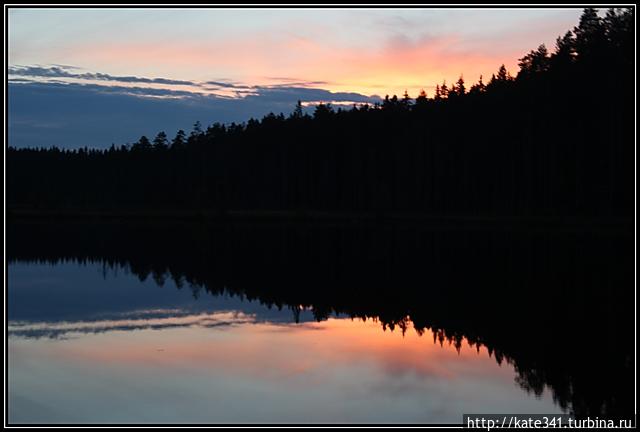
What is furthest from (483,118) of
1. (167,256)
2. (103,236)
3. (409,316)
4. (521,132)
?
(409,316)

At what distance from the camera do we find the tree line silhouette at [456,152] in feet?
218

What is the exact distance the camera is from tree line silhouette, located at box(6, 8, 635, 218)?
218ft

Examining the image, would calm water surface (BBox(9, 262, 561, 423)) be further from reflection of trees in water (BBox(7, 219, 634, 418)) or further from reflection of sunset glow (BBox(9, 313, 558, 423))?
reflection of trees in water (BBox(7, 219, 634, 418))

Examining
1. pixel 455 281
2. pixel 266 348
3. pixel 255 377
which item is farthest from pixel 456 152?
pixel 255 377

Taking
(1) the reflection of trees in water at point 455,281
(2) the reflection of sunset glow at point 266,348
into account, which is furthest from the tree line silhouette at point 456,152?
(2) the reflection of sunset glow at point 266,348

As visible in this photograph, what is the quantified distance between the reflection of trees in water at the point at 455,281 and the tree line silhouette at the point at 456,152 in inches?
540

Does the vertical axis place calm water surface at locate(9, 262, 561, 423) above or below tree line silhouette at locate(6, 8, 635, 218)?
below

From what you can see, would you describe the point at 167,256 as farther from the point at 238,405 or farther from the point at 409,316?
the point at 238,405

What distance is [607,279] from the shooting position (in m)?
30.7

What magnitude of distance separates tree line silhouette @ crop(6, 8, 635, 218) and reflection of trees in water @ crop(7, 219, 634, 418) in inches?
540

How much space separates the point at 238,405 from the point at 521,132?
67.0m

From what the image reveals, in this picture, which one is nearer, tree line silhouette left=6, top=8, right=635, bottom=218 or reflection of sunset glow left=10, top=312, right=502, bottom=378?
reflection of sunset glow left=10, top=312, right=502, bottom=378

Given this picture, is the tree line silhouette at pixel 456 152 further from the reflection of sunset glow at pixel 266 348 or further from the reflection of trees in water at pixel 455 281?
the reflection of sunset glow at pixel 266 348

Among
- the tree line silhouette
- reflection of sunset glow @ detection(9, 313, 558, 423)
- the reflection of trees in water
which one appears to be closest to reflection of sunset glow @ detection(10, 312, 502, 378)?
reflection of sunset glow @ detection(9, 313, 558, 423)
